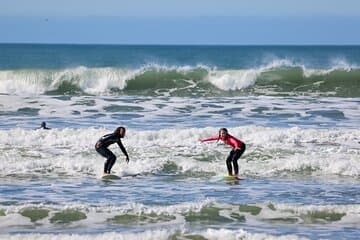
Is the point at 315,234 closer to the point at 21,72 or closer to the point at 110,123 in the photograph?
the point at 110,123

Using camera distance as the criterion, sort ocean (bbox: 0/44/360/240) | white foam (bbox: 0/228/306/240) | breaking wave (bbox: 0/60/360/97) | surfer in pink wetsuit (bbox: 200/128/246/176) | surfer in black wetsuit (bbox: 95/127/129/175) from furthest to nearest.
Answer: breaking wave (bbox: 0/60/360/97)
surfer in black wetsuit (bbox: 95/127/129/175)
surfer in pink wetsuit (bbox: 200/128/246/176)
ocean (bbox: 0/44/360/240)
white foam (bbox: 0/228/306/240)

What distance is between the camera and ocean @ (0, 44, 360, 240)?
12.3 metres

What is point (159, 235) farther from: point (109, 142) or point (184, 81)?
point (184, 81)

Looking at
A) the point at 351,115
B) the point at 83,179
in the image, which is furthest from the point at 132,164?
the point at 351,115

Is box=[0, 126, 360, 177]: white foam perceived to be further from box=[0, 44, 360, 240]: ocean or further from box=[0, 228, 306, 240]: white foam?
box=[0, 228, 306, 240]: white foam

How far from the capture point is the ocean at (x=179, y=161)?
1226cm

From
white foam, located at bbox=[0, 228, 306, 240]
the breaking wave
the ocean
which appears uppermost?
the breaking wave

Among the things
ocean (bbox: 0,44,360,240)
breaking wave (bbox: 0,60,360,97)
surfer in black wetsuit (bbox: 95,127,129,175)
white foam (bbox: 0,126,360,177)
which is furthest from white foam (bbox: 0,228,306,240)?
breaking wave (bbox: 0,60,360,97)

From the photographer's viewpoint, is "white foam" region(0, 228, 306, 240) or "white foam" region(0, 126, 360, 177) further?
"white foam" region(0, 126, 360, 177)

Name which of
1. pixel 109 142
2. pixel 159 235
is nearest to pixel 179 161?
pixel 109 142

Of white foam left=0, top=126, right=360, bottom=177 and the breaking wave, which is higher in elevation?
the breaking wave

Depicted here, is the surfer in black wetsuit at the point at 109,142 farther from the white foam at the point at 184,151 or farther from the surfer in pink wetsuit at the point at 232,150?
the surfer in pink wetsuit at the point at 232,150

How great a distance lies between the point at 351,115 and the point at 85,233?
16.1 meters

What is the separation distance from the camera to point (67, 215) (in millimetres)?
12516
